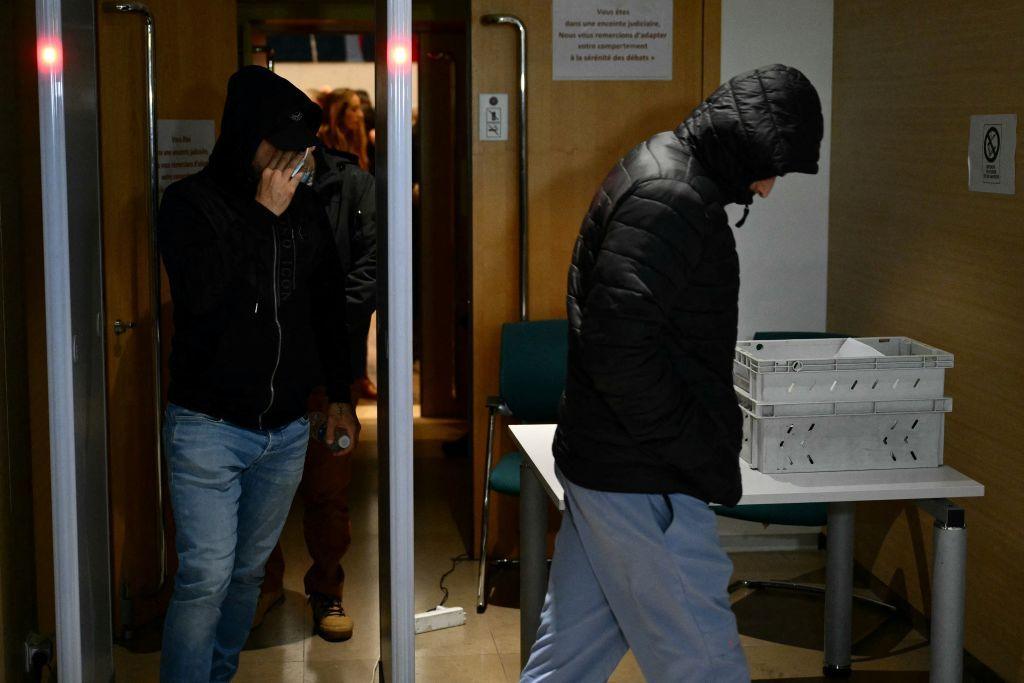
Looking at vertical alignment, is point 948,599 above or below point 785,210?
below

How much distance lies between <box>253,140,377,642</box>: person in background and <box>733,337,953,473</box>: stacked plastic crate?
1463 mm

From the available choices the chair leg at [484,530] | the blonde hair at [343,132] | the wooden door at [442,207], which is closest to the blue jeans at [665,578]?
the chair leg at [484,530]

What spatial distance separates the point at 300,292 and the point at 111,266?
1.08 meters

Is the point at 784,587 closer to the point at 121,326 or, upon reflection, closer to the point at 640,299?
the point at 121,326

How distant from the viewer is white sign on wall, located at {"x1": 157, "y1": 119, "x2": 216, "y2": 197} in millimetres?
4148

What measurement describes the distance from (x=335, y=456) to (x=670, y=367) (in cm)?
194

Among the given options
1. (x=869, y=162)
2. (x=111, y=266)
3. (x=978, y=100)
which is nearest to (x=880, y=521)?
(x=869, y=162)

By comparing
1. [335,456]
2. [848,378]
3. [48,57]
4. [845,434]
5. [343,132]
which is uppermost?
[343,132]

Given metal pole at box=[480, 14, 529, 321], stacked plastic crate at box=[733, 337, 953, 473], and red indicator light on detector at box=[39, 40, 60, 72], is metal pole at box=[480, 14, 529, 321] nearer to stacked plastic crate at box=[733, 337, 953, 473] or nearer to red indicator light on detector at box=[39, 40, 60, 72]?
stacked plastic crate at box=[733, 337, 953, 473]

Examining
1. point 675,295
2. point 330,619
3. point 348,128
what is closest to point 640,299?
point 675,295

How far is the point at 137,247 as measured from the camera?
399cm

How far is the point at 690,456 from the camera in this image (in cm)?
240

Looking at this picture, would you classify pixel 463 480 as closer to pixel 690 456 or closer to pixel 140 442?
pixel 140 442

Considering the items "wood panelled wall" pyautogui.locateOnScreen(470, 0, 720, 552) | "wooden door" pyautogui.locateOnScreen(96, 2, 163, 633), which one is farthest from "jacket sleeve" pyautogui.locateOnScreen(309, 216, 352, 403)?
"wood panelled wall" pyautogui.locateOnScreen(470, 0, 720, 552)
